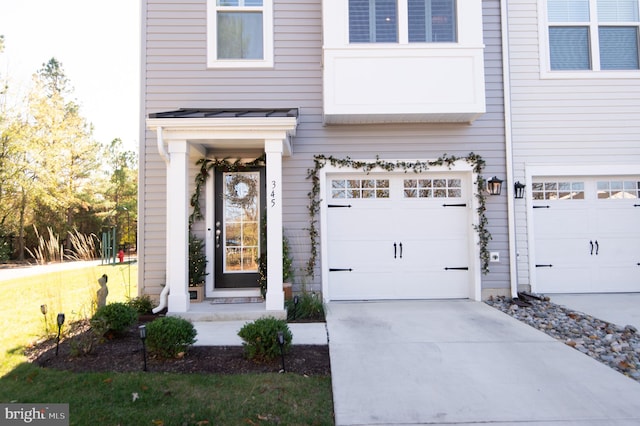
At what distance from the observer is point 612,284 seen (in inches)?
245

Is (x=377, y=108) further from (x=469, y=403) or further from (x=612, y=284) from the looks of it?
(x=612, y=284)

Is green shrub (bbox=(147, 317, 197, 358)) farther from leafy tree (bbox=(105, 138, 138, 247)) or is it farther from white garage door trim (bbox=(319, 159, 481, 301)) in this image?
leafy tree (bbox=(105, 138, 138, 247))

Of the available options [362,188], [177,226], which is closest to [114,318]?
[177,226]

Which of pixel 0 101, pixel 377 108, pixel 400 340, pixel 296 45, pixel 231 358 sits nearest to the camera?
pixel 231 358

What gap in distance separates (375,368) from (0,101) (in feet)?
57.6

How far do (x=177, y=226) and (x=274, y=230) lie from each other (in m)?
1.31

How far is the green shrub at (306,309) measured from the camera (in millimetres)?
4992

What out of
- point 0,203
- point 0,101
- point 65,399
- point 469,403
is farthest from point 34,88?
point 469,403

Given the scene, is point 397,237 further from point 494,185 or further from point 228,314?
point 228,314

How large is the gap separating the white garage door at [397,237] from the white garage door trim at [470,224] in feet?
0.26

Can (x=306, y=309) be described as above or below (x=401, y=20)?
below

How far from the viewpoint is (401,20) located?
5609 millimetres

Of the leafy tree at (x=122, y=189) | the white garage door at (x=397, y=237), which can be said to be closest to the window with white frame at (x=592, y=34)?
the white garage door at (x=397, y=237)

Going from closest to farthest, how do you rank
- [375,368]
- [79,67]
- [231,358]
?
[375,368], [231,358], [79,67]
